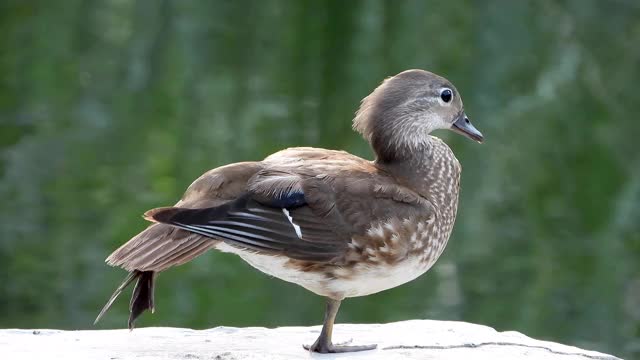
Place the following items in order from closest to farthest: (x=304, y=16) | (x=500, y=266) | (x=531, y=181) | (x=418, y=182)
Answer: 1. (x=418, y=182)
2. (x=500, y=266)
3. (x=531, y=181)
4. (x=304, y=16)

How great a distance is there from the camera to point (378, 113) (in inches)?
228

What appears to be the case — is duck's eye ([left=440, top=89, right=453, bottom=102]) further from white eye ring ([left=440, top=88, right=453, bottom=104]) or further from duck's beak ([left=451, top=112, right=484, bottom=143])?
duck's beak ([left=451, top=112, right=484, bottom=143])

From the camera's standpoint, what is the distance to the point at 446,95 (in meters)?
5.92

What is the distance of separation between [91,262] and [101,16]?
425 cm

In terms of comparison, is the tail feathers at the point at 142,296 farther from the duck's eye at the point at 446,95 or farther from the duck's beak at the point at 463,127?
the duck's beak at the point at 463,127

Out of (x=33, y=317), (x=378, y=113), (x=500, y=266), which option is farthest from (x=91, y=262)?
(x=378, y=113)

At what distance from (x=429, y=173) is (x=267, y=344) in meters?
1.00

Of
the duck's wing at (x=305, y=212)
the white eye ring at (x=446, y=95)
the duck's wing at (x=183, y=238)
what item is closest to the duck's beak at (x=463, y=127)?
the white eye ring at (x=446, y=95)

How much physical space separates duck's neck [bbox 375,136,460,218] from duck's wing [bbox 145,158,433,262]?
0.93ft

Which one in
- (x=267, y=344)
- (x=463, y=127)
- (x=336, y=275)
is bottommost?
(x=267, y=344)

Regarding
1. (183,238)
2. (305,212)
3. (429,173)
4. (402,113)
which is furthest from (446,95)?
(183,238)

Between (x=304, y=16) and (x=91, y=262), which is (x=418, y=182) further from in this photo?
(x=304, y=16)

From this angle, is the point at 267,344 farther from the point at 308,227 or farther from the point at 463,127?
the point at 463,127

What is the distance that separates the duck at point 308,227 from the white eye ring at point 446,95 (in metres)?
0.39
